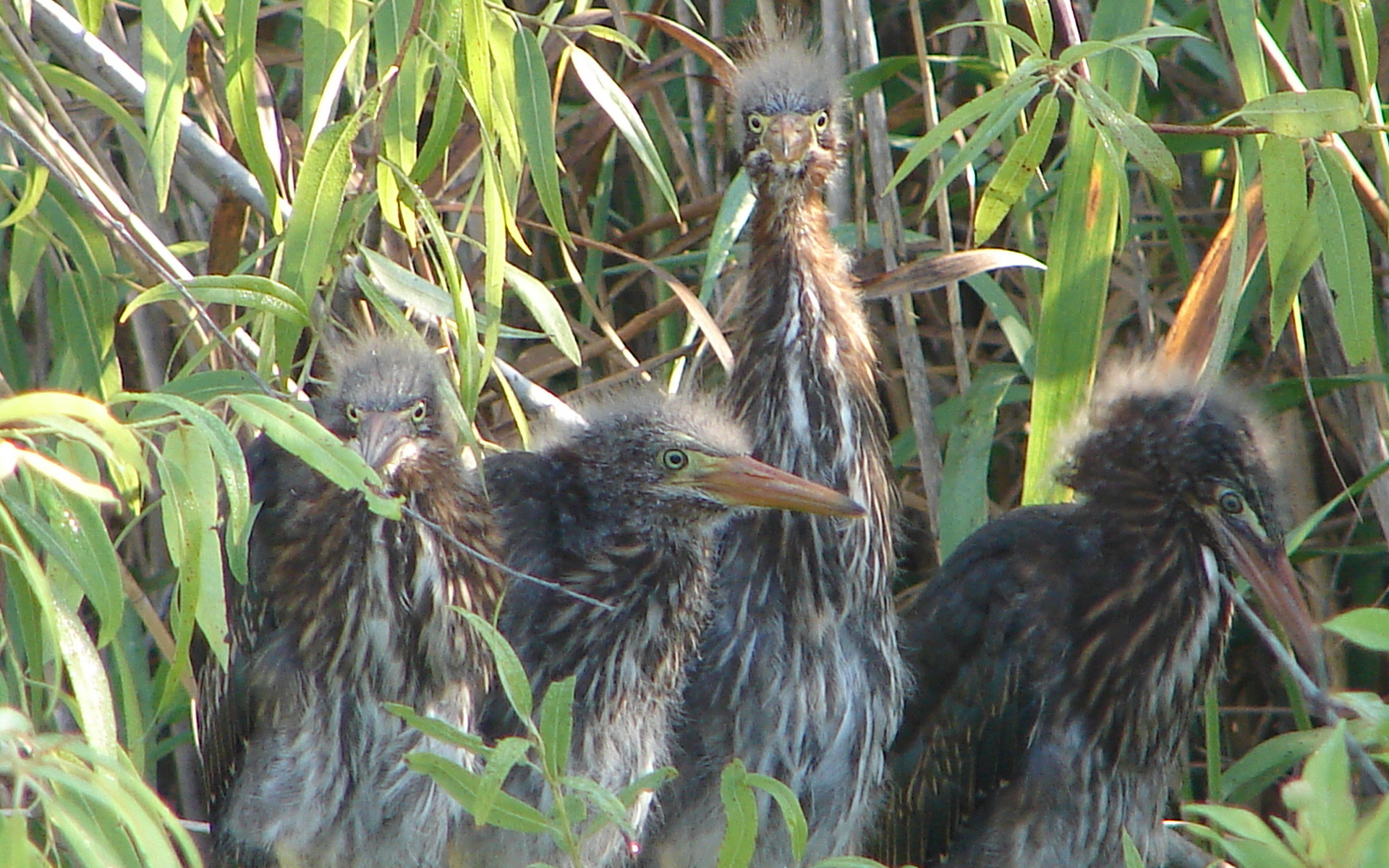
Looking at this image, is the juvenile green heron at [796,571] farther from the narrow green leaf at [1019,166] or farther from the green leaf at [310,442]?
the green leaf at [310,442]

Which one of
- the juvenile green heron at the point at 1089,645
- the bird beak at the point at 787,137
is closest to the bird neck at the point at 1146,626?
the juvenile green heron at the point at 1089,645

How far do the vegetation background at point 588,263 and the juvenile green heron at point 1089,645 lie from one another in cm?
12

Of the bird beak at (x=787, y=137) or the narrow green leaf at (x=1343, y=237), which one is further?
the bird beak at (x=787, y=137)

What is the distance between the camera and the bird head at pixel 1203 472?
2430mm

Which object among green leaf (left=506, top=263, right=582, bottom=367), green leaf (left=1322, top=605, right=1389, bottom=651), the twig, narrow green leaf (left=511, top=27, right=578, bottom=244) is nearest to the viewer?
green leaf (left=1322, top=605, right=1389, bottom=651)

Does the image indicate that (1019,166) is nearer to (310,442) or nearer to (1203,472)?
(1203,472)

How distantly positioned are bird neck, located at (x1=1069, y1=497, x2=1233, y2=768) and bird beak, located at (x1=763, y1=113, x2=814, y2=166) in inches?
29.4

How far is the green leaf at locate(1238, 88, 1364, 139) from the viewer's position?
1.81 meters

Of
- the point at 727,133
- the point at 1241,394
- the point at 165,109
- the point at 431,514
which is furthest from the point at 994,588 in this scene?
→ the point at 165,109

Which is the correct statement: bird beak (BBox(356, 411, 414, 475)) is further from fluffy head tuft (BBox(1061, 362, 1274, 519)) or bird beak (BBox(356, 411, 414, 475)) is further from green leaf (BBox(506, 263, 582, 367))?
fluffy head tuft (BBox(1061, 362, 1274, 519))

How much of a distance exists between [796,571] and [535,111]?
2.85ft

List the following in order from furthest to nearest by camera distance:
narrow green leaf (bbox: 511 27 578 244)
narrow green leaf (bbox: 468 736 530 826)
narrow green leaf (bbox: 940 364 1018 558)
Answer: narrow green leaf (bbox: 940 364 1018 558)
narrow green leaf (bbox: 511 27 578 244)
narrow green leaf (bbox: 468 736 530 826)

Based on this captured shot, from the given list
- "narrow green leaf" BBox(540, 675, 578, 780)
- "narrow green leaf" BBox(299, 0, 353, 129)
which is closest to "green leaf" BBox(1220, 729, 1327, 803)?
"narrow green leaf" BBox(540, 675, 578, 780)

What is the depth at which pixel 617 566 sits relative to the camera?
248 cm
